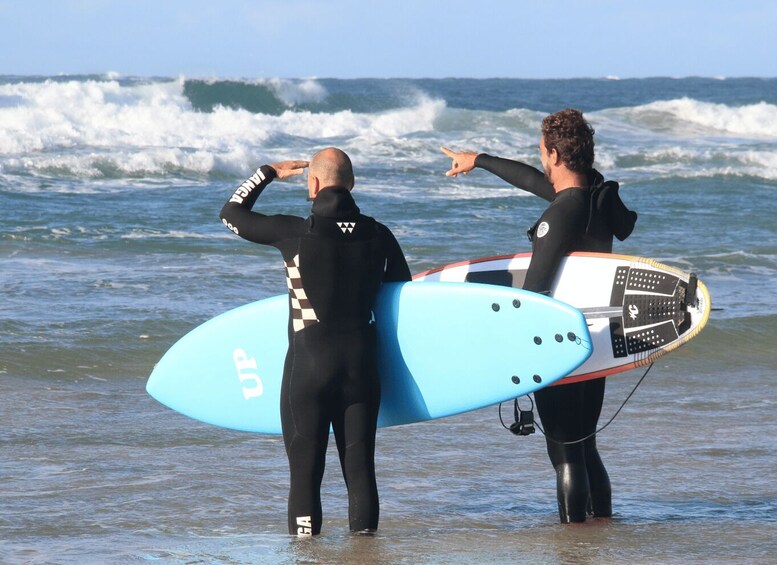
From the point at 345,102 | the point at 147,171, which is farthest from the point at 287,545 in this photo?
the point at 345,102

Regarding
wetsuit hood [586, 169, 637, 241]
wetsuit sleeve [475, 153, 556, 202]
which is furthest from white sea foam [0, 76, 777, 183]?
wetsuit hood [586, 169, 637, 241]

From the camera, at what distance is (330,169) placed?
10.7 feet

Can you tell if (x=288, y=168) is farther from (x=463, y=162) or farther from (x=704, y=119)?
(x=704, y=119)

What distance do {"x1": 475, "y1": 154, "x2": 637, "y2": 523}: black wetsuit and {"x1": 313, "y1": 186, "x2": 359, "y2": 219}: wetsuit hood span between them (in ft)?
2.04

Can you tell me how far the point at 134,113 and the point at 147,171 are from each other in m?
7.63

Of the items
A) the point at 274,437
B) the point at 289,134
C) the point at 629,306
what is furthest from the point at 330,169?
the point at 289,134

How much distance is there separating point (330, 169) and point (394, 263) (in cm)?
40

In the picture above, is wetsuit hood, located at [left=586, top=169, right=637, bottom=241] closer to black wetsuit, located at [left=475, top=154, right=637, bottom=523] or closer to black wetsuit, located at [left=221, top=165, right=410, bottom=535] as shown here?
black wetsuit, located at [left=475, top=154, right=637, bottom=523]

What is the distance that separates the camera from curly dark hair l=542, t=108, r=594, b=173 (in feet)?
11.1

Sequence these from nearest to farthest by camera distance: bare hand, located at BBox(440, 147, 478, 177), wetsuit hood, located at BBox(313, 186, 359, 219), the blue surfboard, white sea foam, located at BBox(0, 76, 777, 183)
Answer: wetsuit hood, located at BBox(313, 186, 359, 219) < the blue surfboard < bare hand, located at BBox(440, 147, 478, 177) < white sea foam, located at BBox(0, 76, 777, 183)

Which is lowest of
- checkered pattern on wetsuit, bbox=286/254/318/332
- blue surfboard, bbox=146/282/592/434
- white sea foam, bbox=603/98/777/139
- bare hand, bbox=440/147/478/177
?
blue surfboard, bbox=146/282/592/434

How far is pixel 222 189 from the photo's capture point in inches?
631

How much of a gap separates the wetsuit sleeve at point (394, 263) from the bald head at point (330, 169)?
0.20m

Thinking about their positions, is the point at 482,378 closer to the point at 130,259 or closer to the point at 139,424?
the point at 139,424
